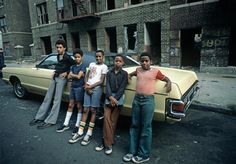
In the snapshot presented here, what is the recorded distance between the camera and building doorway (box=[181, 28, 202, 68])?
1123 centimetres

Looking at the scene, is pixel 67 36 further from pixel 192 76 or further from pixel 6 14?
pixel 192 76

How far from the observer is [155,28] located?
43.0ft

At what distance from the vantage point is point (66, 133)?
393cm

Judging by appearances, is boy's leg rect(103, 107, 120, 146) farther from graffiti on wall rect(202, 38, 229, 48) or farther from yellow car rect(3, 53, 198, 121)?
graffiti on wall rect(202, 38, 229, 48)

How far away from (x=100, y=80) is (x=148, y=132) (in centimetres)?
130

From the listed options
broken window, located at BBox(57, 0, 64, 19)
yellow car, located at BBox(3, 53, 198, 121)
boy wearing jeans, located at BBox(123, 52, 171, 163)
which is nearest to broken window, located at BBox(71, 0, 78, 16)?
broken window, located at BBox(57, 0, 64, 19)

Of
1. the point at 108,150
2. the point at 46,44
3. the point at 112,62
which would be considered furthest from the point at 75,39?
the point at 108,150

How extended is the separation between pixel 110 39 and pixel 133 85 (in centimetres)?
1234

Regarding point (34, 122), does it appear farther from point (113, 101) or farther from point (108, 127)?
point (113, 101)

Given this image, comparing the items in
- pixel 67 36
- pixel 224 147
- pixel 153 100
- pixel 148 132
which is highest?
pixel 67 36

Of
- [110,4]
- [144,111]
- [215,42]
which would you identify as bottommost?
[144,111]

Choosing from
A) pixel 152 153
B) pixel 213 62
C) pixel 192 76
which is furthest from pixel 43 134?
pixel 213 62

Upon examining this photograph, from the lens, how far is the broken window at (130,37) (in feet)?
44.2

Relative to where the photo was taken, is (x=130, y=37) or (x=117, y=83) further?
(x=130, y=37)
